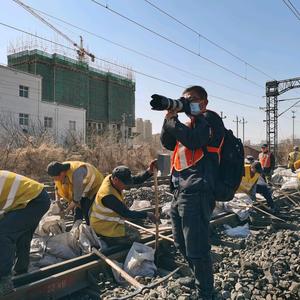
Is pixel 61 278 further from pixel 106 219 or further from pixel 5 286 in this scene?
pixel 106 219

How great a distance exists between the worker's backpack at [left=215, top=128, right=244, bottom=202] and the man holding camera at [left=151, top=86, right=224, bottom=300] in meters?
0.06

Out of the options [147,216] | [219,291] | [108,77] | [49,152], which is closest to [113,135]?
[49,152]

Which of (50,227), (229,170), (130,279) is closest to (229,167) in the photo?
(229,170)

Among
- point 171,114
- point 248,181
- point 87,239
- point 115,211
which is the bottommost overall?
point 87,239

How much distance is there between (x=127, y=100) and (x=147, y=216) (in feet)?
206

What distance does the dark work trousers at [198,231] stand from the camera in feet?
10.5

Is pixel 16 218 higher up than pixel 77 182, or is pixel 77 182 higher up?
pixel 77 182

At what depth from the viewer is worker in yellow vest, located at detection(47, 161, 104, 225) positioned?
5.65 metres

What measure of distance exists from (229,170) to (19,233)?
7.66ft

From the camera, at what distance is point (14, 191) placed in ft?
12.7

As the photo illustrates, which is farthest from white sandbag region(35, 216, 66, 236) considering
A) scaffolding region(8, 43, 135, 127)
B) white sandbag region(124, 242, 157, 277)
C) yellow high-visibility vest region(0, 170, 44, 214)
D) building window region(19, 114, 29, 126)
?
scaffolding region(8, 43, 135, 127)

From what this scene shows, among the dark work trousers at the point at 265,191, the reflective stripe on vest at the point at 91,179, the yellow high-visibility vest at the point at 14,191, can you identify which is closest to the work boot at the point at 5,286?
the yellow high-visibility vest at the point at 14,191

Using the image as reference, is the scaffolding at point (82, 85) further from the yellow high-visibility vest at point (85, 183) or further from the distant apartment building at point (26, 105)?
the yellow high-visibility vest at point (85, 183)

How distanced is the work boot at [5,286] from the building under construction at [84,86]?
43070 mm
